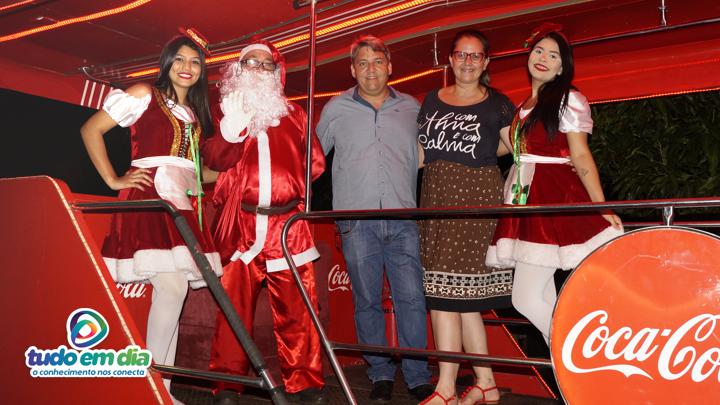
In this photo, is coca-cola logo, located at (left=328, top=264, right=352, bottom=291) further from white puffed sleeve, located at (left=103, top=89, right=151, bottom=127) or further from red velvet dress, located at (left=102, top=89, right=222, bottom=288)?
white puffed sleeve, located at (left=103, top=89, right=151, bottom=127)

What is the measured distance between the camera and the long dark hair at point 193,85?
2717 millimetres

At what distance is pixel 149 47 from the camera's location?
3.94 metres

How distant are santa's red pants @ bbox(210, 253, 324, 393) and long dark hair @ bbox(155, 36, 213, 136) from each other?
0.61 metres

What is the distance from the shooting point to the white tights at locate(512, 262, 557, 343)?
2.39 m

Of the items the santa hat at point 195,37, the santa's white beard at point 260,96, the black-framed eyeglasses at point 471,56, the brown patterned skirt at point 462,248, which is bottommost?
the brown patterned skirt at point 462,248

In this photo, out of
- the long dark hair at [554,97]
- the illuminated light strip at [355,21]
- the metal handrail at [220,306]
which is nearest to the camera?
the metal handrail at [220,306]

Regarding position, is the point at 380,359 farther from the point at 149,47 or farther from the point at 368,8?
the point at 149,47

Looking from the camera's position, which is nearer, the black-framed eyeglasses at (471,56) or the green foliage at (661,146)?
the black-framed eyeglasses at (471,56)

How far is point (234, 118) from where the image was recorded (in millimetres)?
2854

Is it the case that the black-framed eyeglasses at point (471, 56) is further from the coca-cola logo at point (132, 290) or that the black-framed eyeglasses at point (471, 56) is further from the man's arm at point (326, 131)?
the coca-cola logo at point (132, 290)

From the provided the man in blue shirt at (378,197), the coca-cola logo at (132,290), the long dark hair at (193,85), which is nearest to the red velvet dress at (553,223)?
the man in blue shirt at (378,197)

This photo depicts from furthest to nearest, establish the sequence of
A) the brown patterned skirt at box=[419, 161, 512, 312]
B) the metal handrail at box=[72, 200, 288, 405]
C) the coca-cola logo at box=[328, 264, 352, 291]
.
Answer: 1. the coca-cola logo at box=[328, 264, 352, 291]
2. the brown patterned skirt at box=[419, 161, 512, 312]
3. the metal handrail at box=[72, 200, 288, 405]

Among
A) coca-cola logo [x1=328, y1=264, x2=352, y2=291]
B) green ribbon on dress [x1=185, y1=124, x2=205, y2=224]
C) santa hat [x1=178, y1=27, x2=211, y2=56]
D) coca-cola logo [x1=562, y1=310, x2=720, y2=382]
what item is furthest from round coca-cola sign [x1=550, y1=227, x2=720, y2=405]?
coca-cola logo [x1=328, y1=264, x2=352, y2=291]

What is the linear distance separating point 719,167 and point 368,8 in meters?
2.71
